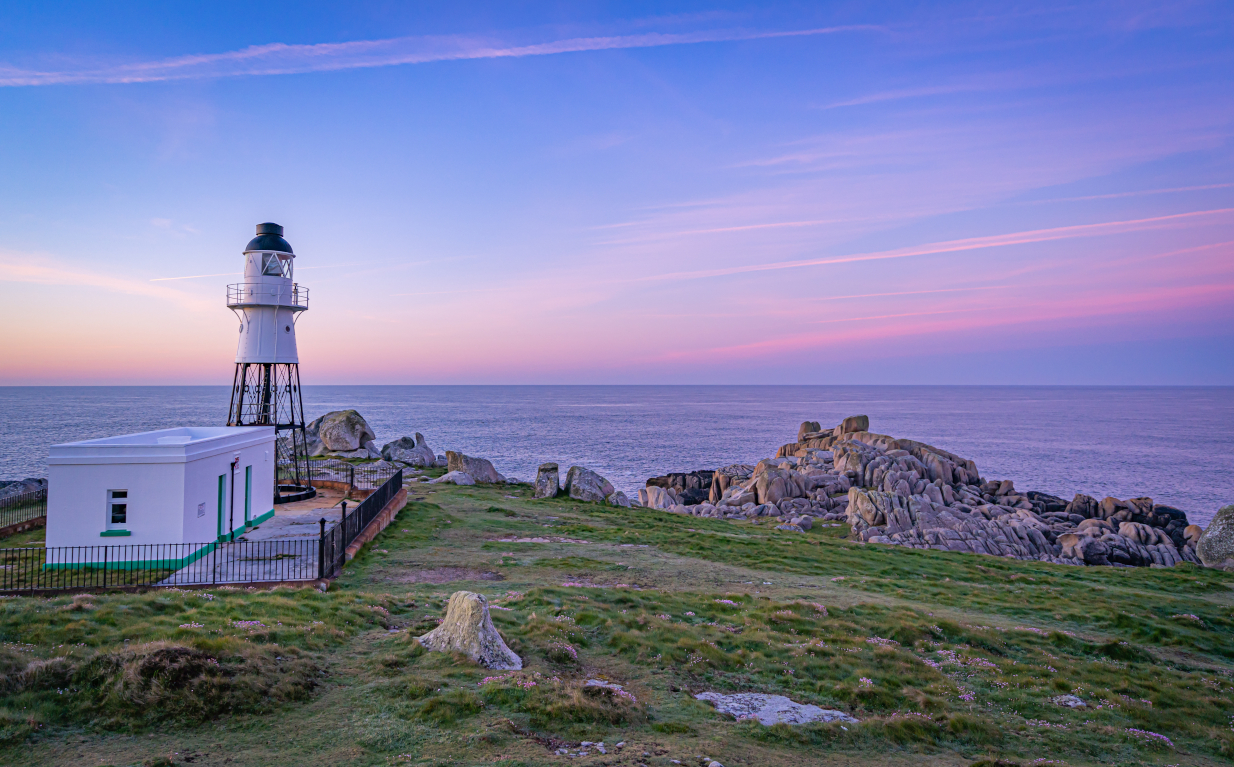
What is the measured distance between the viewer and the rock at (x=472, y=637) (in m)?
12.2

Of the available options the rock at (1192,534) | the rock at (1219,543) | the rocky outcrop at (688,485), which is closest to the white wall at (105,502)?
the rocky outcrop at (688,485)

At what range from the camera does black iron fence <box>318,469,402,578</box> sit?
19594mm

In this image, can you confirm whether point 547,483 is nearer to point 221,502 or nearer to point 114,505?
point 221,502

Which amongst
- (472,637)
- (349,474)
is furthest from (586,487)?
(472,637)

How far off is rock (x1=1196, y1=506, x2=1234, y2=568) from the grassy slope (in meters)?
12.5

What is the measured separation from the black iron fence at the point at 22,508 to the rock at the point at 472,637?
24.6 metres

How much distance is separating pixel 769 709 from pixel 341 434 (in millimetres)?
55069

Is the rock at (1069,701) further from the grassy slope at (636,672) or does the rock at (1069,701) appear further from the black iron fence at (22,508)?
the black iron fence at (22,508)

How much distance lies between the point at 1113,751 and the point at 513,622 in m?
11.6

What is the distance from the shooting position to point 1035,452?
91875mm

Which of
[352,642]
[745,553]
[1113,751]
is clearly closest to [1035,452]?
[745,553]

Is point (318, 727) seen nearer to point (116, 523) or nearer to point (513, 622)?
point (513, 622)

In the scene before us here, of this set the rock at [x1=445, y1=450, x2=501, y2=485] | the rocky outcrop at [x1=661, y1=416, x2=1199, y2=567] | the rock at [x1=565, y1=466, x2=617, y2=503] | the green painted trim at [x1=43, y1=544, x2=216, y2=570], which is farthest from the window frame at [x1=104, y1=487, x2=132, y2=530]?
the rocky outcrop at [x1=661, y1=416, x2=1199, y2=567]

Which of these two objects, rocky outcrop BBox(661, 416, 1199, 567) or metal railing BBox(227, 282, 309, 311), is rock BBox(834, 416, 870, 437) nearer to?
rocky outcrop BBox(661, 416, 1199, 567)
